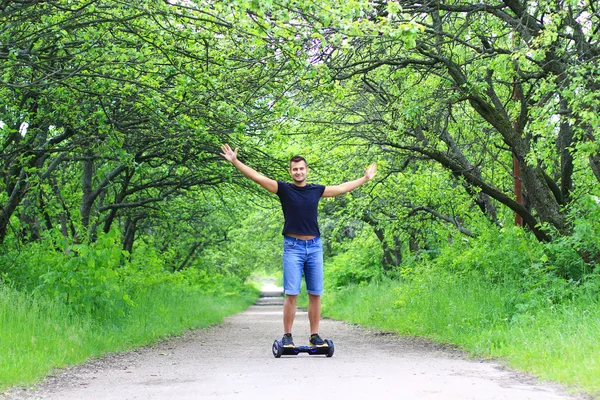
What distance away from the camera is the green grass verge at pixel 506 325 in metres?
6.91

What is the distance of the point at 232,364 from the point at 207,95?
3985 millimetres

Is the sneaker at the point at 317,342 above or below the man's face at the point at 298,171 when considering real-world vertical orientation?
below

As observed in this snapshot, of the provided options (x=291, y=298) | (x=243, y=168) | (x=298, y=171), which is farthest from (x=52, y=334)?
(x=298, y=171)

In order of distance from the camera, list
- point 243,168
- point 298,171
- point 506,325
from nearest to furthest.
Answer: point 243,168
point 298,171
point 506,325

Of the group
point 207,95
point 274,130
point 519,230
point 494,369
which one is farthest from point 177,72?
point 519,230

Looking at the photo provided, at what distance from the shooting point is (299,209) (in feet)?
28.2

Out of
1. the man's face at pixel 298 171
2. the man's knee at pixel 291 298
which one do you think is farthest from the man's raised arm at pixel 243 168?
the man's knee at pixel 291 298

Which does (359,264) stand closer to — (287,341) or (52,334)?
(287,341)

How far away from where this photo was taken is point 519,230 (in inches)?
534

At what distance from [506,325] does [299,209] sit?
351cm

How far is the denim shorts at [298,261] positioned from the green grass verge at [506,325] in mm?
2212

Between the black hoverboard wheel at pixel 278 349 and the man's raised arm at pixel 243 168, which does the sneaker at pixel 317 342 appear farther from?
the man's raised arm at pixel 243 168

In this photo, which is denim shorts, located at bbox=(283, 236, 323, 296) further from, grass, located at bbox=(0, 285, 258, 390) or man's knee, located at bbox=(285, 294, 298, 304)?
grass, located at bbox=(0, 285, 258, 390)

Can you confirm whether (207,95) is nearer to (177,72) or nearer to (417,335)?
(177,72)
